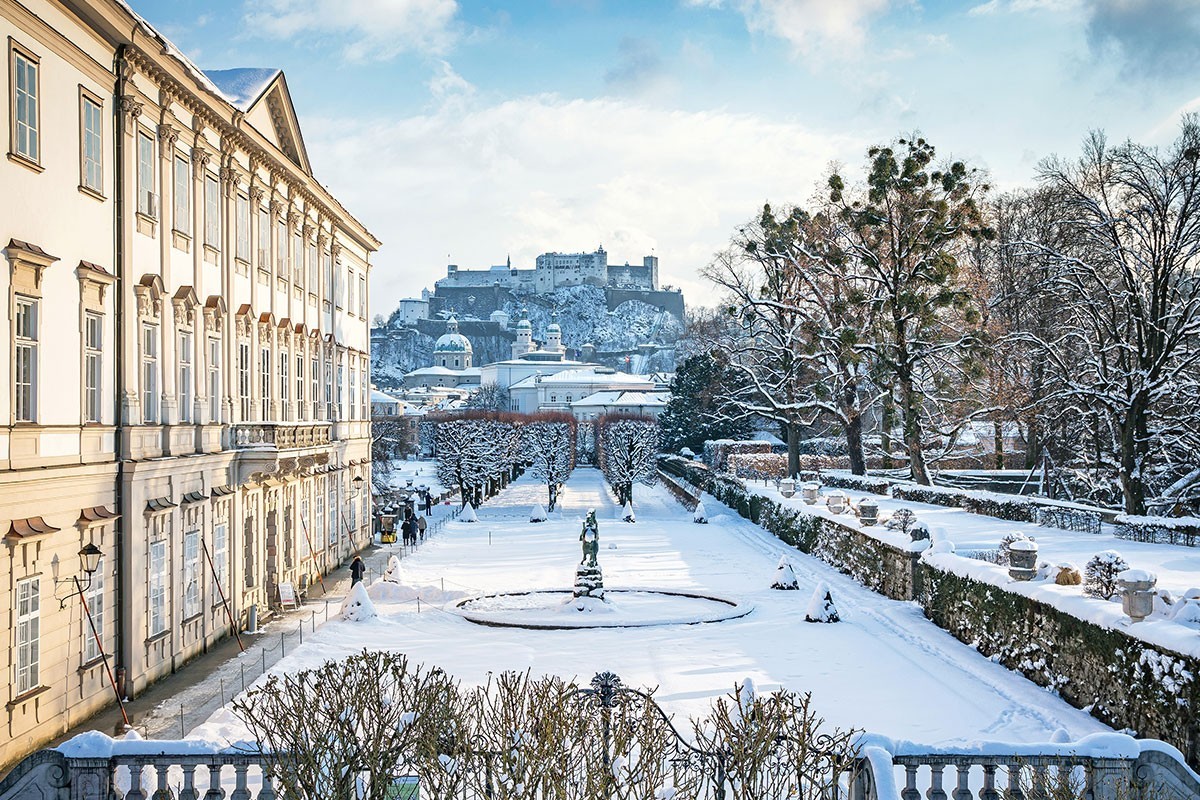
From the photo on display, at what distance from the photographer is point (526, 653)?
727 inches

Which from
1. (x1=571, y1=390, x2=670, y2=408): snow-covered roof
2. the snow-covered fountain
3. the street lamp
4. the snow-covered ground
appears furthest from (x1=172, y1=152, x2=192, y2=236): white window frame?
(x1=571, y1=390, x2=670, y2=408): snow-covered roof

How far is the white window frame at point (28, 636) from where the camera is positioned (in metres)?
13.2

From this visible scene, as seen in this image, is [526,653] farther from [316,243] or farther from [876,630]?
[316,243]

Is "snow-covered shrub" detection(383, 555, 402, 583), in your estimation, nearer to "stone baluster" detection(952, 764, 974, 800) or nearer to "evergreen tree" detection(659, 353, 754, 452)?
"stone baluster" detection(952, 764, 974, 800)

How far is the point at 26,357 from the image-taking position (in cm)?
1365

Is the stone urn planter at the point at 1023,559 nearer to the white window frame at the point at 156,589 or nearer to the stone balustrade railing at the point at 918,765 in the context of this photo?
the stone balustrade railing at the point at 918,765

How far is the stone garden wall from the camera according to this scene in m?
11.8

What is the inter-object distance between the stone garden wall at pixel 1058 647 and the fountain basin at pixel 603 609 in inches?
141

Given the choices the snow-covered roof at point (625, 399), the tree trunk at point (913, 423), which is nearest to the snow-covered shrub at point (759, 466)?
the tree trunk at point (913, 423)

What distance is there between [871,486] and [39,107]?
31425 millimetres

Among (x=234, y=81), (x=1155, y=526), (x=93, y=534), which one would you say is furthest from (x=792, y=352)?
(x=93, y=534)

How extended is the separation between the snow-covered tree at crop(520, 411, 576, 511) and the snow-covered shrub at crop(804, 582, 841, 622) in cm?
3177

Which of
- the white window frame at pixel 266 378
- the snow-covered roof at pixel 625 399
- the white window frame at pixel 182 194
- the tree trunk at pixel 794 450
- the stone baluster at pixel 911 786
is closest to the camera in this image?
the stone baluster at pixel 911 786

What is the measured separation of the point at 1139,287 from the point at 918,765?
2198 cm
